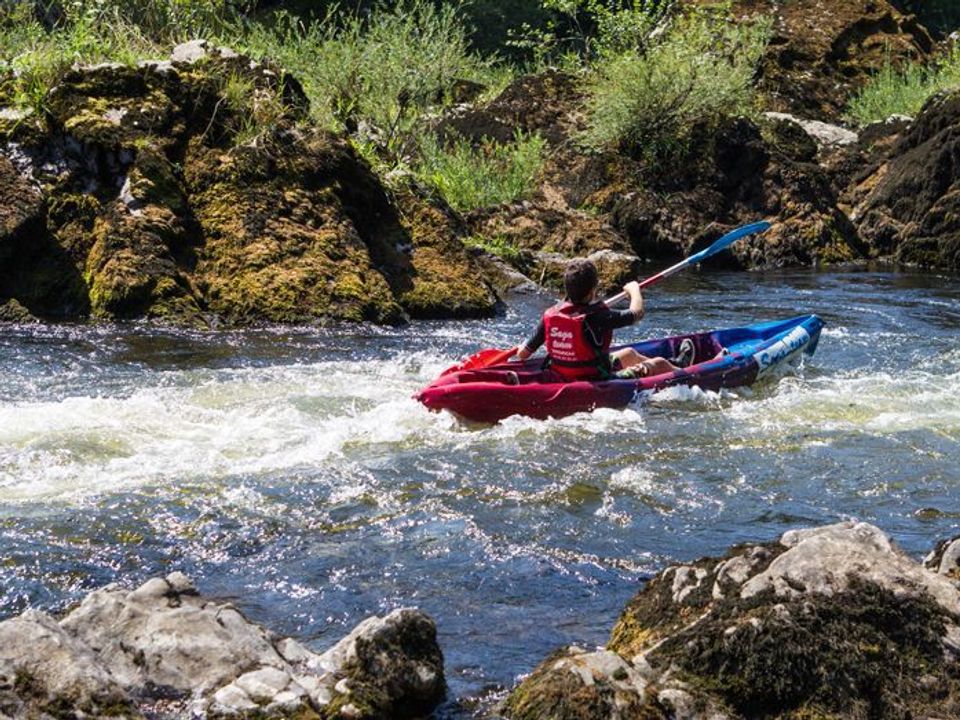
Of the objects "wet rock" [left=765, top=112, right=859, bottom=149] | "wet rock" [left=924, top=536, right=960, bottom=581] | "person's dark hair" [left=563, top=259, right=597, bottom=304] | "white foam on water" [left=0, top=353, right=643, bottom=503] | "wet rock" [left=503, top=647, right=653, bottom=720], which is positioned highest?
"wet rock" [left=765, top=112, right=859, bottom=149]

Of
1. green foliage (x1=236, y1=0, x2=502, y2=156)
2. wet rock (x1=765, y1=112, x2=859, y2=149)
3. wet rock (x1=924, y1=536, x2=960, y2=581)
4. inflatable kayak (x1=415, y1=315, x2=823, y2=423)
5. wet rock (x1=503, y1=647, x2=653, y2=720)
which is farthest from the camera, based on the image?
wet rock (x1=765, y1=112, x2=859, y2=149)

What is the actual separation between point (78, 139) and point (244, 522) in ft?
20.5

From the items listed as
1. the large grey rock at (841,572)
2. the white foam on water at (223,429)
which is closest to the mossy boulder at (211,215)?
the white foam on water at (223,429)

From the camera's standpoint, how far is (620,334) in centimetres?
1040

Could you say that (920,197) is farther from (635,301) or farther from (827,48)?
(635,301)

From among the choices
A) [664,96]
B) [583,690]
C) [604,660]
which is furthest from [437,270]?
Answer: [583,690]

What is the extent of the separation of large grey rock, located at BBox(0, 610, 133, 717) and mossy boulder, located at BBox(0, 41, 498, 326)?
22.1ft

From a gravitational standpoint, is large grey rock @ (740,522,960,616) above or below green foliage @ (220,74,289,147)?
below

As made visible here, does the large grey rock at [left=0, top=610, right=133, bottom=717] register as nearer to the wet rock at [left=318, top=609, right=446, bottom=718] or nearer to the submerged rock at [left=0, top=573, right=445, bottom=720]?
the submerged rock at [left=0, top=573, right=445, bottom=720]

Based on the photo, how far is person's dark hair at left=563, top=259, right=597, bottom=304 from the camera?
7332 mm

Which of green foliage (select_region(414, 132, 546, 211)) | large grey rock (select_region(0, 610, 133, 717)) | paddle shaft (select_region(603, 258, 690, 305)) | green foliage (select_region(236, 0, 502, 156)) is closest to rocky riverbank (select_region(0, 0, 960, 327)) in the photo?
green foliage (select_region(414, 132, 546, 211))

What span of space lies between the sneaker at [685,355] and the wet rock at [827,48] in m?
10.3

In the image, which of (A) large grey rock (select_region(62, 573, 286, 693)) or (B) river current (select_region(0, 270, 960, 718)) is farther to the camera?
(B) river current (select_region(0, 270, 960, 718))

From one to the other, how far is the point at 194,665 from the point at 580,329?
450cm
